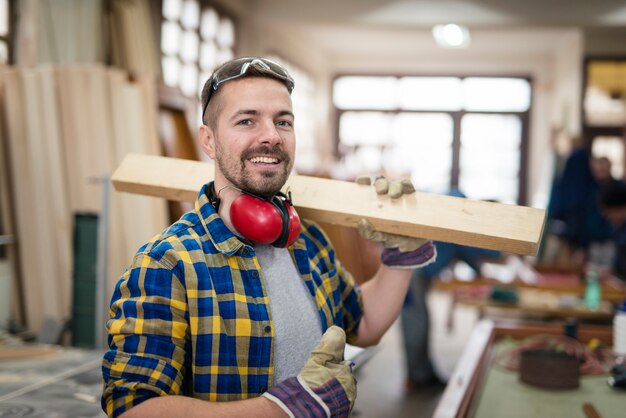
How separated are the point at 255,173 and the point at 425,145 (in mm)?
11899

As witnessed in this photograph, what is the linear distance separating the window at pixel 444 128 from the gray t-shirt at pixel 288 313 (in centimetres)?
1119

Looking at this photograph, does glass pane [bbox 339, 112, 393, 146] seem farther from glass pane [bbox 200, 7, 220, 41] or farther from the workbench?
the workbench

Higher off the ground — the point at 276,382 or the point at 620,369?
the point at 276,382

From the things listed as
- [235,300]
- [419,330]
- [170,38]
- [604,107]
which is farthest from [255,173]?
[604,107]

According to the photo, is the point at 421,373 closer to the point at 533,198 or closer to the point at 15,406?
the point at 15,406

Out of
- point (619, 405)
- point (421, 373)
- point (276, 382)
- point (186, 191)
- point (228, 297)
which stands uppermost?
point (186, 191)

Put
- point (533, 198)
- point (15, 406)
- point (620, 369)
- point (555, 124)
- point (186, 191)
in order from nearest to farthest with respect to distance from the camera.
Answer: point (186, 191), point (15, 406), point (620, 369), point (555, 124), point (533, 198)

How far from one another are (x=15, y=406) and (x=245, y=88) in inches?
57.1

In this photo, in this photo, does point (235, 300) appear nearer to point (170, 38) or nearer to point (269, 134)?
point (269, 134)

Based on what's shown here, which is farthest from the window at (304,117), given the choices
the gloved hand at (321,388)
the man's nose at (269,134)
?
the gloved hand at (321,388)

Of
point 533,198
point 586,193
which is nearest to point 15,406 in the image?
point 586,193

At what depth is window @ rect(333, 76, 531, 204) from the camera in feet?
42.3

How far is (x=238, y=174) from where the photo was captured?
1.53 meters

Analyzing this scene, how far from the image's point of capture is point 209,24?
8336 mm
